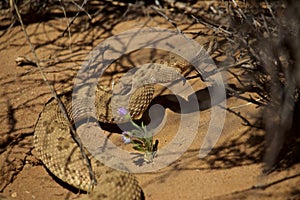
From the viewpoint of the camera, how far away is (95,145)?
5.08m

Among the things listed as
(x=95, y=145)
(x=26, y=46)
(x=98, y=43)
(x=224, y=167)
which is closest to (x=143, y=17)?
(x=98, y=43)

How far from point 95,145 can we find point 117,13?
2.45 metres

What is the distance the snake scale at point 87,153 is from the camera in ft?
14.4

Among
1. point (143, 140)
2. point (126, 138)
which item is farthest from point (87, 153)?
point (143, 140)

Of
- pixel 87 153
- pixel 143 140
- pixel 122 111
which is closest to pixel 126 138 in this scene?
pixel 143 140

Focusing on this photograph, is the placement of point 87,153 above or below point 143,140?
Answer: below

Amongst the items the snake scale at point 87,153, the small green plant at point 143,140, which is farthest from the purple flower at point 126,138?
the snake scale at point 87,153

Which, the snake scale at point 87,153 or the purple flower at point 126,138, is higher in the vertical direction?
the purple flower at point 126,138

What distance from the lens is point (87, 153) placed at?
4.93m

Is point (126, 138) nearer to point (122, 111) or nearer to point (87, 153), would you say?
point (122, 111)

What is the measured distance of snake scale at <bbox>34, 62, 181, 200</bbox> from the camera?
4.38 metres

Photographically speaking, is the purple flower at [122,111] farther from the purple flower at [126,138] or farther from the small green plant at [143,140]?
the purple flower at [126,138]

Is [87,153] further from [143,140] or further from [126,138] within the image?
[143,140]

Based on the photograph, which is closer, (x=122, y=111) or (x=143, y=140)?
(x=143, y=140)
